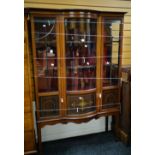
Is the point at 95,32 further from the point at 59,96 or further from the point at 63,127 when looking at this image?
the point at 63,127

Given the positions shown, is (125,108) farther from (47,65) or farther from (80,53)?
(47,65)

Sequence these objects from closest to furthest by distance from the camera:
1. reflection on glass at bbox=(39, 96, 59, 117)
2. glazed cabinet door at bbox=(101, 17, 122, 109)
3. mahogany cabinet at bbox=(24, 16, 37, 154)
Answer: mahogany cabinet at bbox=(24, 16, 37, 154)
reflection on glass at bbox=(39, 96, 59, 117)
glazed cabinet door at bbox=(101, 17, 122, 109)

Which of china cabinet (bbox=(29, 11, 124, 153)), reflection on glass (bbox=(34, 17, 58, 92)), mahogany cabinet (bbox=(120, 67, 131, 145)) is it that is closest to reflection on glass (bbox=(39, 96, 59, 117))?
china cabinet (bbox=(29, 11, 124, 153))

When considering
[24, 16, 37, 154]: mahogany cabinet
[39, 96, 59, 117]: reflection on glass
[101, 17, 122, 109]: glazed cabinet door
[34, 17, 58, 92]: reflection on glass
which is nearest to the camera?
[24, 16, 37, 154]: mahogany cabinet

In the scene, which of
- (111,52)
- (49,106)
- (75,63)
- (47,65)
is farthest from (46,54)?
(111,52)

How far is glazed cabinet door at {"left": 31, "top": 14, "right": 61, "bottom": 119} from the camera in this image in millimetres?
2412

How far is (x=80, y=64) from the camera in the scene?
2.69m

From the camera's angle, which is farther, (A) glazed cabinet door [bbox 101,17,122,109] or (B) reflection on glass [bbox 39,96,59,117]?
(A) glazed cabinet door [bbox 101,17,122,109]

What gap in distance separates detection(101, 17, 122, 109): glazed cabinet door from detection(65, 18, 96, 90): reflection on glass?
7.1 inches

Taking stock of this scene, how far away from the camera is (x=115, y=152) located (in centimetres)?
267

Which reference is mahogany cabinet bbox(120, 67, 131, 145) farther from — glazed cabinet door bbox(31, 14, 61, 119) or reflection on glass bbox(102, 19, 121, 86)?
glazed cabinet door bbox(31, 14, 61, 119)

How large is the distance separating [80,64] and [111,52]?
55 cm
